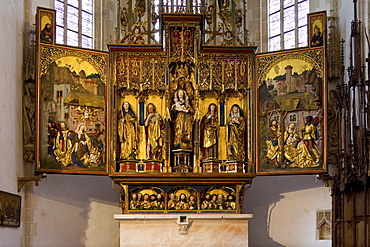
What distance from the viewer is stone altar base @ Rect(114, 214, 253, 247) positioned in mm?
17406

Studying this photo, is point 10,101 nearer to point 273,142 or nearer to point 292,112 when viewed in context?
point 273,142

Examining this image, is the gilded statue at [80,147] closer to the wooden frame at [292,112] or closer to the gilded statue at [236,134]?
the gilded statue at [236,134]

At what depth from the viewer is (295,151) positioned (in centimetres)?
Result: 1770

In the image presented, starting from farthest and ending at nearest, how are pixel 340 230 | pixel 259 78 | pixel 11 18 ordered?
pixel 259 78 → pixel 11 18 → pixel 340 230

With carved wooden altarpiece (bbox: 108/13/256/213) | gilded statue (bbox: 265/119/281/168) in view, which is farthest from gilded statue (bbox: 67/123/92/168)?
gilded statue (bbox: 265/119/281/168)

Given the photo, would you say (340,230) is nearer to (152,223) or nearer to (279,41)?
(152,223)

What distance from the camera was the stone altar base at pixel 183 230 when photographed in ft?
57.1

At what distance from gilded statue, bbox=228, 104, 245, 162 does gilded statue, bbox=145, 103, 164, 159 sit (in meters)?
1.68

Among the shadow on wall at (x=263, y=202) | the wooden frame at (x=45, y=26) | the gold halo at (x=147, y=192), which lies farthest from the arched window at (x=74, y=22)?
the shadow on wall at (x=263, y=202)

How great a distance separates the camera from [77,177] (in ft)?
64.2

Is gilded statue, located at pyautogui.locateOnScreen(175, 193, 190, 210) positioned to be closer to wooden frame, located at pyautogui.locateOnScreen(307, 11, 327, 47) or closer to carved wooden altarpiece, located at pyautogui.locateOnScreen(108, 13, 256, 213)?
carved wooden altarpiece, located at pyautogui.locateOnScreen(108, 13, 256, 213)

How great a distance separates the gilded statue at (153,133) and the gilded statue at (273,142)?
2609 millimetres

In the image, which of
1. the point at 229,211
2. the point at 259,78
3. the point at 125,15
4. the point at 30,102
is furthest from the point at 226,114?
the point at 30,102

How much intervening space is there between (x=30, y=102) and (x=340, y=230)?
7773mm
